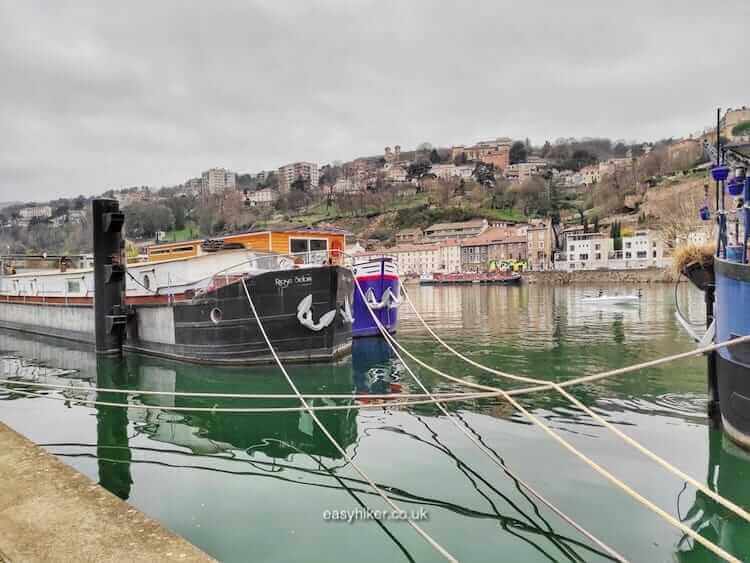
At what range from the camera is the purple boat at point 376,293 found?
22.2 metres

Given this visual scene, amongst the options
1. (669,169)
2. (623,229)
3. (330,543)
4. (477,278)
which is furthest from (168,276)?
(669,169)

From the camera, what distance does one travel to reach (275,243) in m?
18.4

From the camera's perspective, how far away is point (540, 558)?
16.2 ft

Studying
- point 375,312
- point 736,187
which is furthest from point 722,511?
point 375,312

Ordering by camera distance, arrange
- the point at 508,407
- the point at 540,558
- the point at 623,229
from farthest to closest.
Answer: the point at 623,229, the point at 508,407, the point at 540,558

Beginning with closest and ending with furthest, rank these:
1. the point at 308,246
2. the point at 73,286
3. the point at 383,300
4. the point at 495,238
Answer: the point at 308,246 < the point at 383,300 < the point at 73,286 < the point at 495,238

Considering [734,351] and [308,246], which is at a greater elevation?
[308,246]

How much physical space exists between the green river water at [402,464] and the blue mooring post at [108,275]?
10.3 ft

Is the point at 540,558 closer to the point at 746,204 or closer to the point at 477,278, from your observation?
the point at 746,204

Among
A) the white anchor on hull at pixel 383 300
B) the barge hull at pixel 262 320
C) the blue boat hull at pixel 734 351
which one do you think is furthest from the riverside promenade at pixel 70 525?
the white anchor on hull at pixel 383 300

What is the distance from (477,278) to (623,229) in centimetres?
3690

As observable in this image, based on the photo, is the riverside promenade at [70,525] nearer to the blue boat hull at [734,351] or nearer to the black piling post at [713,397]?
the blue boat hull at [734,351]

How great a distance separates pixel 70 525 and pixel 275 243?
14.7 metres

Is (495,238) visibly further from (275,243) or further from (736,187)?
(736,187)
